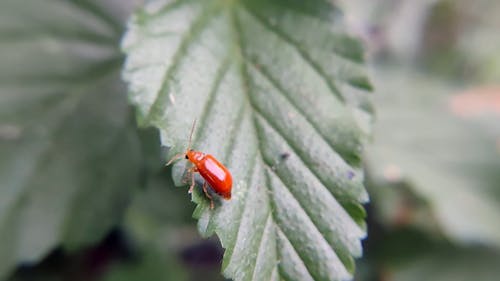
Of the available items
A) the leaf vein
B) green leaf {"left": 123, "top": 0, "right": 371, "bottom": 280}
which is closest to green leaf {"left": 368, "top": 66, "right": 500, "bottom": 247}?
green leaf {"left": 123, "top": 0, "right": 371, "bottom": 280}

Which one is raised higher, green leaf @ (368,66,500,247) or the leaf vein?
the leaf vein

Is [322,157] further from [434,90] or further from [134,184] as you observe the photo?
[434,90]

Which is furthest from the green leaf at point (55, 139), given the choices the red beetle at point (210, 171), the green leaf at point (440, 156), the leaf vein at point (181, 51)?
the green leaf at point (440, 156)

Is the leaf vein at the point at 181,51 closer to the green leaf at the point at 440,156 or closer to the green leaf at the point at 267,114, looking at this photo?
the green leaf at the point at 267,114

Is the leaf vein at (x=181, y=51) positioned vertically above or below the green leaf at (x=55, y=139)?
above

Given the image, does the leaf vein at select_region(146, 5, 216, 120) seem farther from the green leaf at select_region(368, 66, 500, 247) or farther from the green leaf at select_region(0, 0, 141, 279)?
the green leaf at select_region(368, 66, 500, 247)

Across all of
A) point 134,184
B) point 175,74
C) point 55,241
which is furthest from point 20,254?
point 175,74
